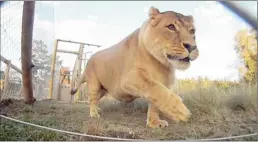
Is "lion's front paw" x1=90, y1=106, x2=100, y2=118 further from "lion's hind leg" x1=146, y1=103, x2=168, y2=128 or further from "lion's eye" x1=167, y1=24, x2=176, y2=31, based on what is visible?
"lion's eye" x1=167, y1=24, x2=176, y2=31

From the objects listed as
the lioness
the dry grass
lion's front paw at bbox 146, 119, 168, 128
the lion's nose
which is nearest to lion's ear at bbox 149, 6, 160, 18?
the lioness

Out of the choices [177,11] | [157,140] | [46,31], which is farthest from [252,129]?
[46,31]

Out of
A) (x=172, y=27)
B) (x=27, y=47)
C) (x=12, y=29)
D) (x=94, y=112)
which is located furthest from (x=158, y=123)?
(x=12, y=29)

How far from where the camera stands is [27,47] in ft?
4.94

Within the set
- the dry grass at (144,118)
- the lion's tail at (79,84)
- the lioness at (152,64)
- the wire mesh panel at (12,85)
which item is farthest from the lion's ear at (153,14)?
the wire mesh panel at (12,85)

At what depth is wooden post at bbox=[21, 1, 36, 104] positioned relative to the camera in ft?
4.94

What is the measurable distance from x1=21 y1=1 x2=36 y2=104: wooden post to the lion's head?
497 millimetres

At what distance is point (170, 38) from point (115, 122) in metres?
0.40

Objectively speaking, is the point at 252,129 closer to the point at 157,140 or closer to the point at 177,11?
the point at 157,140

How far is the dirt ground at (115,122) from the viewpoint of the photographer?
1.30m

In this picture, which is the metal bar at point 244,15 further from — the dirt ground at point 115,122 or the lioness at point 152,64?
the dirt ground at point 115,122

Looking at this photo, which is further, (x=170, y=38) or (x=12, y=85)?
(x=12, y=85)

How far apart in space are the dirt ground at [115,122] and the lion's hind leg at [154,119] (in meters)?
0.02

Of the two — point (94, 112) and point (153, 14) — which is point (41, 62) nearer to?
point (94, 112)
